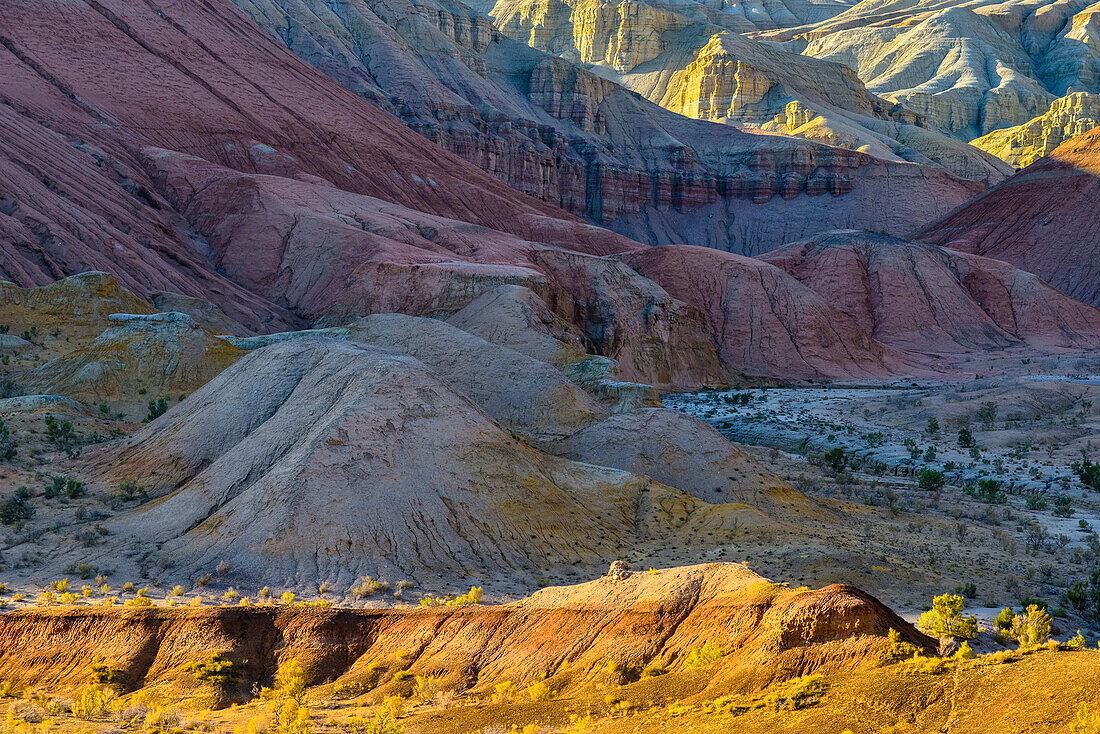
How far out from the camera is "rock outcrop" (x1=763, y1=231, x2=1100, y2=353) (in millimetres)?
68562

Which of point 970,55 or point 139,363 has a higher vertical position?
point 970,55

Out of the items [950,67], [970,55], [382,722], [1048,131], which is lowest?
[382,722]

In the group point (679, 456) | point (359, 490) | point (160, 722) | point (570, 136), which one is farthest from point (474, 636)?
point (570, 136)

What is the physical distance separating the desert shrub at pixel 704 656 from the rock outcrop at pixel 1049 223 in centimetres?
7371

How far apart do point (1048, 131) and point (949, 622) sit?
126 meters

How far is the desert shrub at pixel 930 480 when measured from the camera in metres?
30.3

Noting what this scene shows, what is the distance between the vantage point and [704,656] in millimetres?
10211

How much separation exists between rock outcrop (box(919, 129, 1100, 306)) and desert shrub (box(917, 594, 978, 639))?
236ft

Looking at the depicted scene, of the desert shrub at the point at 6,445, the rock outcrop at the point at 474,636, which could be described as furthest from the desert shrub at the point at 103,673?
the desert shrub at the point at 6,445

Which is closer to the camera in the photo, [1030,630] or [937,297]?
[1030,630]

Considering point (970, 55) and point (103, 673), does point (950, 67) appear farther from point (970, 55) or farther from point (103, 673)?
point (103, 673)

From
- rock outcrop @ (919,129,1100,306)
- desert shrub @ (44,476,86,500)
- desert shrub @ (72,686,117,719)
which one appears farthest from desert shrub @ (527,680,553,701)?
rock outcrop @ (919,129,1100,306)

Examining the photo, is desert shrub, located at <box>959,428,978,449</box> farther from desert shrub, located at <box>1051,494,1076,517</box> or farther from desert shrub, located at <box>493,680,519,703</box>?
desert shrub, located at <box>493,680,519,703</box>

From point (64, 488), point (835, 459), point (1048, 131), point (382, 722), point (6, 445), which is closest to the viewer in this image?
point (382, 722)
